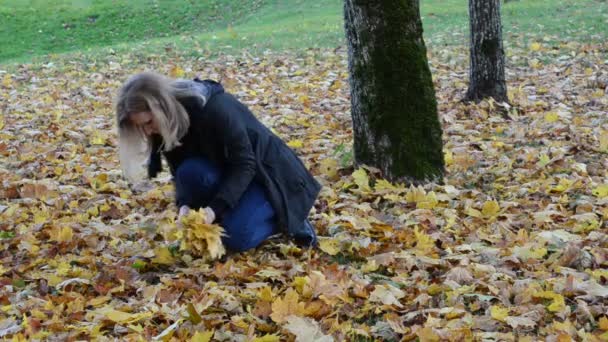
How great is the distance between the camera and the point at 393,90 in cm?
500

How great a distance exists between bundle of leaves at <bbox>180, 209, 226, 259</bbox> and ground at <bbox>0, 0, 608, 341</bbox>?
0.14m

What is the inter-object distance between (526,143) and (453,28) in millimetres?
9048

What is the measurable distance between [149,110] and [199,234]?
0.67m

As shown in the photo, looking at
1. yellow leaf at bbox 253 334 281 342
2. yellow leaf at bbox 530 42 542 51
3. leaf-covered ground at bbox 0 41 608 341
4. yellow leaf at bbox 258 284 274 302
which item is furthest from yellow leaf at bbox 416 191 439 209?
yellow leaf at bbox 530 42 542 51

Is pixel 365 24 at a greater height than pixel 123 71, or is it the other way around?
pixel 365 24

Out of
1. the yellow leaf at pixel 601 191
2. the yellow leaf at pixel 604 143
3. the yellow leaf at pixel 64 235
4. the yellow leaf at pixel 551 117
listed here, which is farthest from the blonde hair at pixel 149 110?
the yellow leaf at pixel 551 117

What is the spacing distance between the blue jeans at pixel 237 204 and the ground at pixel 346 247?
14cm

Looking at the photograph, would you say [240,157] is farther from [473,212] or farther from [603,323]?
[603,323]

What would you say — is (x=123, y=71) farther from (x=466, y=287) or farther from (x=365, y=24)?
(x=466, y=287)

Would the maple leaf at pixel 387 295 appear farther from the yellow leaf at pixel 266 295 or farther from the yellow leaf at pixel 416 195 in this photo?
the yellow leaf at pixel 416 195

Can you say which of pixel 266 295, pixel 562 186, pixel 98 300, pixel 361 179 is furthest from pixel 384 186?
pixel 98 300

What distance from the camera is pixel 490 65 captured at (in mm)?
7676

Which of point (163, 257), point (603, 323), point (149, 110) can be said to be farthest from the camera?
point (163, 257)

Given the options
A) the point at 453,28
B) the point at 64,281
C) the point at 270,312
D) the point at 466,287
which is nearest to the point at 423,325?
the point at 466,287
